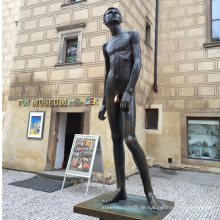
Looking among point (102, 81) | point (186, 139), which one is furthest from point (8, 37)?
point (186, 139)

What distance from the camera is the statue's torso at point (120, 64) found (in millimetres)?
2594

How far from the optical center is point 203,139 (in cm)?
849

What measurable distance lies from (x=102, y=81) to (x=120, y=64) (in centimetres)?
435

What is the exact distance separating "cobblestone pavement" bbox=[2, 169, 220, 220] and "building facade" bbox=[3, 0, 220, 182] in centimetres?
121

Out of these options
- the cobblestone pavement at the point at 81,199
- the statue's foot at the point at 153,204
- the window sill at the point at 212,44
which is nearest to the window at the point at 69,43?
the cobblestone pavement at the point at 81,199

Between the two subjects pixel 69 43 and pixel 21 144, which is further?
pixel 69 43

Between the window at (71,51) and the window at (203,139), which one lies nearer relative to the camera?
the window at (71,51)

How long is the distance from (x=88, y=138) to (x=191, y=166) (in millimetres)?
4771

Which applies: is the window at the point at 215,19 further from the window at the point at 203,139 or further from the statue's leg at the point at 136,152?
the statue's leg at the point at 136,152

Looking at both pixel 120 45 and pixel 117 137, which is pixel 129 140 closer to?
pixel 117 137

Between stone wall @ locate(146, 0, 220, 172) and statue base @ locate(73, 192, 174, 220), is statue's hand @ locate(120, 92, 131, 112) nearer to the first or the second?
statue base @ locate(73, 192, 174, 220)

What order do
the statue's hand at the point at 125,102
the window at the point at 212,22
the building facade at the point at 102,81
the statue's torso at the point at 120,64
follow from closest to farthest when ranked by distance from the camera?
the statue's hand at the point at 125,102 < the statue's torso at the point at 120,64 < the building facade at the point at 102,81 < the window at the point at 212,22

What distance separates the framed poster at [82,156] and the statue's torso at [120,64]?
10.1ft

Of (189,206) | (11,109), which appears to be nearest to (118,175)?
(189,206)
